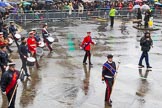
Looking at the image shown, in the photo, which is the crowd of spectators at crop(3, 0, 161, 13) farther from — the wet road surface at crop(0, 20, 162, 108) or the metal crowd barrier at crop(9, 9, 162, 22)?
the wet road surface at crop(0, 20, 162, 108)

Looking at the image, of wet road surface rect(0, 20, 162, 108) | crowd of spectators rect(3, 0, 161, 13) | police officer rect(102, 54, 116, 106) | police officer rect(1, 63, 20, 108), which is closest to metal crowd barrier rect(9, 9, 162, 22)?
crowd of spectators rect(3, 0, 161, 13)

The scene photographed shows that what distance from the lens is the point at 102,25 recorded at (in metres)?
36.6

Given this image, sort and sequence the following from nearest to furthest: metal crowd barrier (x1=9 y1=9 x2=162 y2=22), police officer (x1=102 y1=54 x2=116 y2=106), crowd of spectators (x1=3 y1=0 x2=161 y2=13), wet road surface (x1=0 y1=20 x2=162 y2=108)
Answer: police officer (x1=102 y1=54 x2=116 y2=106), wet road surface (x1=0 y1=20 x2=162 y2=108), metal crowd barrier (x1=9 y1=9 x2=162 y2=22), crowd of spectators (x1=3 y1=0 x2=161 y2=13)

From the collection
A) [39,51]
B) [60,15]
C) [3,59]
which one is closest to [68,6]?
[60,15]

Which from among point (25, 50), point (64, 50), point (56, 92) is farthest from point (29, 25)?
point (56, 92)

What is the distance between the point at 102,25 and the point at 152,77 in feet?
61.5

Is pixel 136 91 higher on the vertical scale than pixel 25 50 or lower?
lower

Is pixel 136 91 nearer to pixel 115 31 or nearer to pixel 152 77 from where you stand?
pixel 152 77

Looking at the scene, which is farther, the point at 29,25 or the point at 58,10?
the point at 58,10

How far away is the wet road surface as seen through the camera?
1449cm

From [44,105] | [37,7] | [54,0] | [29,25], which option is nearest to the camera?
[44,105]

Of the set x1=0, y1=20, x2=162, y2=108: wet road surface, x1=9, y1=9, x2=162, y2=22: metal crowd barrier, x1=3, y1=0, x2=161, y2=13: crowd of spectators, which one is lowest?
x1=0, y1=20, x2=162, y2=108: wet road surface

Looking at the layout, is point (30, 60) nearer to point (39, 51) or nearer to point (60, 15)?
point (39, 51)

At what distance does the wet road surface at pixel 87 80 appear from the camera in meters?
14.5
